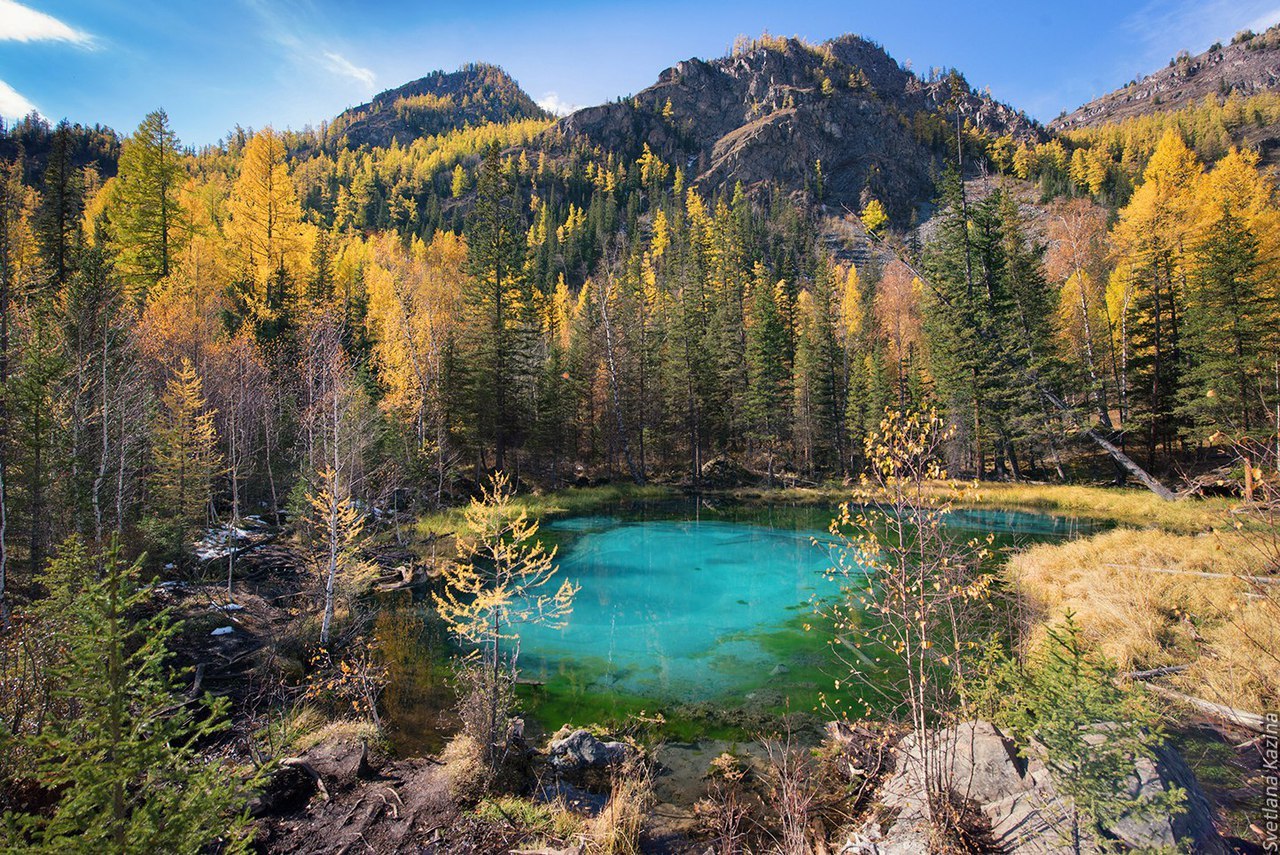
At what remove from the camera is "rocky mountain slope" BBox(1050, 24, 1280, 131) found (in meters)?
158

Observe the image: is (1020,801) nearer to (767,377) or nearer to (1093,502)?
(1093,502)

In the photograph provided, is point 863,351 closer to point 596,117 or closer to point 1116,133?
point 596,117

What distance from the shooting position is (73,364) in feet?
38.8

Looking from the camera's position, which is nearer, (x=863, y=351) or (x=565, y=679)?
(x=565, y=679)

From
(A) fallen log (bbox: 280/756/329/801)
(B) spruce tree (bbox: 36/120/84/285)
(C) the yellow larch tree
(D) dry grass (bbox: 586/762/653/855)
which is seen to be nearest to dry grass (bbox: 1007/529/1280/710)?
(D) dry grass (bbox: 586/762/653/855)

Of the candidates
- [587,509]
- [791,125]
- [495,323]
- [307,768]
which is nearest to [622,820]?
[307,768]

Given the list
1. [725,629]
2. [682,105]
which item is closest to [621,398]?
[725,629]

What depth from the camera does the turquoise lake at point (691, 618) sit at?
10.2m

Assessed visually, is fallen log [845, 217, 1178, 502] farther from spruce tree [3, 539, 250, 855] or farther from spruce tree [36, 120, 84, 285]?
spruce tree [36, 120, 84, 285]

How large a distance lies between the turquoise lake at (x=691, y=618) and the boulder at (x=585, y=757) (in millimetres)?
1583

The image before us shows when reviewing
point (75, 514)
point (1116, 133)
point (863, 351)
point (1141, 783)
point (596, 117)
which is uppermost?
point (596, 117)

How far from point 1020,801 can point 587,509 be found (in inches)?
1049

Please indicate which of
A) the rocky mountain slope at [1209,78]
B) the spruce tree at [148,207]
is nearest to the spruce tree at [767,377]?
the spruce tree at [148,207]

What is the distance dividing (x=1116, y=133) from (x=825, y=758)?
174 metres
